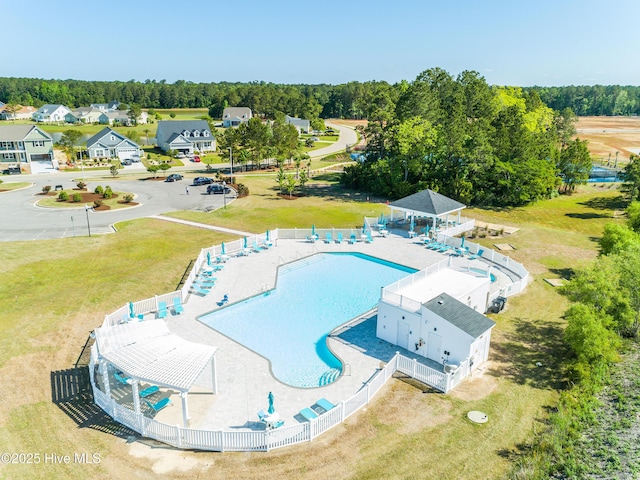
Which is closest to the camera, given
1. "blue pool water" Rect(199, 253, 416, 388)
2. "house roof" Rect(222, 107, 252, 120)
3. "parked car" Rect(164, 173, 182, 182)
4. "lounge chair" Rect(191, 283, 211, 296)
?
"blue pool water" Rect(199, 253, 416, 388)

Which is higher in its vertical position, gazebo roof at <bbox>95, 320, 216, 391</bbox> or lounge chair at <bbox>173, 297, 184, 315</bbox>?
gazebo roof at <bbox>95, 320, 216, 391</bbox>

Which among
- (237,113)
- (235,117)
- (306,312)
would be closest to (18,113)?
(237,113)

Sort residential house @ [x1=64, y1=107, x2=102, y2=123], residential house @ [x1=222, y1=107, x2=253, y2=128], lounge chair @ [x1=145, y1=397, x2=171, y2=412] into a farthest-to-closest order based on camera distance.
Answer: residential house @ [x1=64, y1=107, x2=102, y2=123], residential house @ [x1=222, y1=107, x2=253, y2=128], lounge chair @ [x1=145, y1=397, x2=171, y2=412]

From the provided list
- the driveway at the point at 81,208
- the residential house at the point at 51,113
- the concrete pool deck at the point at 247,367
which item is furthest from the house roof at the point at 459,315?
the residential house at the point at 51,113

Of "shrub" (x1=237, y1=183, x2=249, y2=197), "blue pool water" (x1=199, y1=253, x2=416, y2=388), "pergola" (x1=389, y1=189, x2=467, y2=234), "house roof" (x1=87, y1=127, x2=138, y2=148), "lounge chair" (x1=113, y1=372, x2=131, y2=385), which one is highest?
"house roof" (x1=87, y1=127, x2=138, y2=148)

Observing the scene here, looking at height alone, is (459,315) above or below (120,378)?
above

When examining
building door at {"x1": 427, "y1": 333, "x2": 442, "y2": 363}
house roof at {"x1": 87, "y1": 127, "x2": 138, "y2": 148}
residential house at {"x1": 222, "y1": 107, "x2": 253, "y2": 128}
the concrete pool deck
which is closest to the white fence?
the concrete pool deck

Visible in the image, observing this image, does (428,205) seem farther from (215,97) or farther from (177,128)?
(215,97)

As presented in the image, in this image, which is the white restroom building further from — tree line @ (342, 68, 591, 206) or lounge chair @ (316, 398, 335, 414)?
tree line @ (342, 68, 591, 206)
